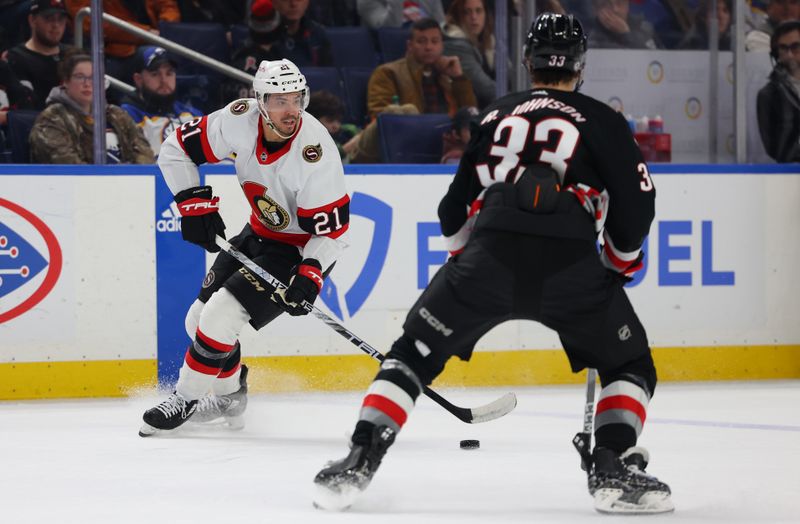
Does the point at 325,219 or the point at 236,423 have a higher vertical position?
the point at 325,219

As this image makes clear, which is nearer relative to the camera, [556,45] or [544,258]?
[544,258]

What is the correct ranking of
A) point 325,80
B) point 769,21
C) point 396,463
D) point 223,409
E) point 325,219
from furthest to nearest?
1. point 769,21
2. point 325,80
3. point 223,409
4. point 325,219
5. point 396,463

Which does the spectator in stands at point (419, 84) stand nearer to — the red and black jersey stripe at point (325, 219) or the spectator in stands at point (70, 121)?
the spectator in stands at point (70, 121)

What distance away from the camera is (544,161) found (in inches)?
106

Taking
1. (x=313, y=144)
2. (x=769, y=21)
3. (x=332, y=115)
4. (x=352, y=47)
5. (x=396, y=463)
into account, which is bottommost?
(x=396, y=463)

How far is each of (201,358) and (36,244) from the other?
49.6 inches

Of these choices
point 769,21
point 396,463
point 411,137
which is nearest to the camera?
point 396,463

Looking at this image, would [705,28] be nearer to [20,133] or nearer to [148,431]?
[20,133]

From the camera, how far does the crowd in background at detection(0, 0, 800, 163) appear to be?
5141mm

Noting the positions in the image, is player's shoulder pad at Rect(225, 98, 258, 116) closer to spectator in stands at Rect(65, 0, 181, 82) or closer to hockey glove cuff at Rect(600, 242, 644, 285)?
spectator in stands at Rect(65, 0, 181, 82)

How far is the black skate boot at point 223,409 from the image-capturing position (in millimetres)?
4172

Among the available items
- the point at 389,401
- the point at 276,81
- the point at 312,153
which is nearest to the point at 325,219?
the point at 312,153

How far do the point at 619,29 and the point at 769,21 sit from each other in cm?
75

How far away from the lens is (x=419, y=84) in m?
5.57
